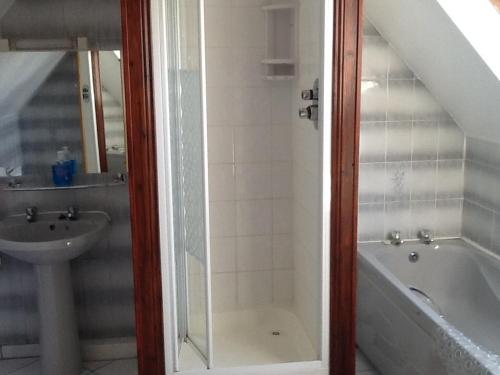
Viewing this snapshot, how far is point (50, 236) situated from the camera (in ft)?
9.96

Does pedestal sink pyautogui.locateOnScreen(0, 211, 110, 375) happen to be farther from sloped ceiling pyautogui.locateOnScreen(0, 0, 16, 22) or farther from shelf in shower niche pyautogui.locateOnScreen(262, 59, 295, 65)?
shelf in shower niche pyautogui.locateOnScreen(262, 59, 295, 65)

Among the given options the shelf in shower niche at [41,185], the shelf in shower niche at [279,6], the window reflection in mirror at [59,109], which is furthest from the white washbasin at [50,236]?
the shelf in shower niche at [279,6]

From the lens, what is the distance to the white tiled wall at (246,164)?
3203 millimetres

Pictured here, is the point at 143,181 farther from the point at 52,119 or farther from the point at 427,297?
the point at 427,297

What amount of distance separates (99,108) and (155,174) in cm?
89

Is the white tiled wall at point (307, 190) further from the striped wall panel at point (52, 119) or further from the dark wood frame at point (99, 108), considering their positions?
the striped wall panel at point (52, 119)

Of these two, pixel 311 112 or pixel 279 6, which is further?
pixel 279 6

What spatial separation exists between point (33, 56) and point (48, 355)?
149 cm

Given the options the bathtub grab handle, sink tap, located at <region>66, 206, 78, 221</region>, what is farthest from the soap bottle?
the bathtub grab handle

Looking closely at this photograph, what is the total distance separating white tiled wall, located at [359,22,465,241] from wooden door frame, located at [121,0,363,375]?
2.88 ft

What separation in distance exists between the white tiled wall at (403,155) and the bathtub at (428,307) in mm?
144

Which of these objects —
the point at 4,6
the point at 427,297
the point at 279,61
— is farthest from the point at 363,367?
the point at 4,6

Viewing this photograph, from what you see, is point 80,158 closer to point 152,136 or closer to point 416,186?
point 152,136

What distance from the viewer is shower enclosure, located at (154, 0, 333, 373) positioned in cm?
241
